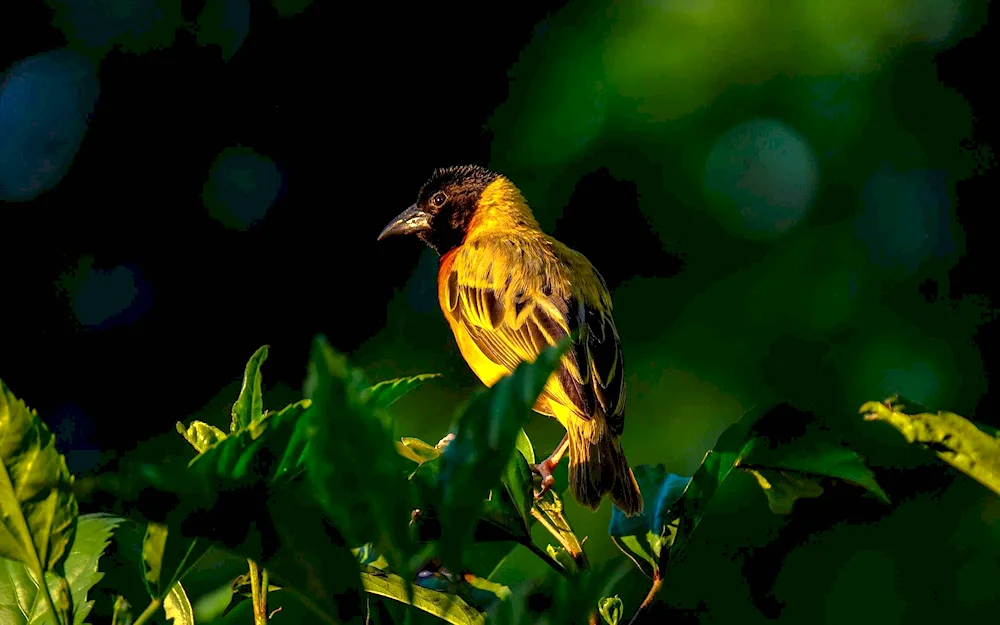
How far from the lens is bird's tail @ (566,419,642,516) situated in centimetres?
228

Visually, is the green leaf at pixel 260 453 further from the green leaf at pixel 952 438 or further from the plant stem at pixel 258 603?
the green leaf at pixel 952 438

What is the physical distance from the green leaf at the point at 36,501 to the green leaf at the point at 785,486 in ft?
2.00

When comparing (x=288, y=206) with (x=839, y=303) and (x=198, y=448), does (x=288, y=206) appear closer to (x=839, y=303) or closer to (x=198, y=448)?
(x=839, y=303)

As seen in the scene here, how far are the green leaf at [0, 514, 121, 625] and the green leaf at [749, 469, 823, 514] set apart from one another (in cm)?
59

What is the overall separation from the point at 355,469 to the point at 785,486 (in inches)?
20.9

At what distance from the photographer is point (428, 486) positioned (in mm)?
762

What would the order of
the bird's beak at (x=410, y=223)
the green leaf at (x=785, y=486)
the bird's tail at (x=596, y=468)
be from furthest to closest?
the bird's beak at (x=410, y=223)
the bird's tail at (x=596, y=468)
the green leaf at (x=785, y=486)

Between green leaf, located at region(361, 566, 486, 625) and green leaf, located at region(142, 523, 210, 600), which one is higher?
green leaf, located at region(142, 523, 210, 600)

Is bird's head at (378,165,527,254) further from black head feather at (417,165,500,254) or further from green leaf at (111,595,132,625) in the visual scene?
green leaf at (111,595,132,625)

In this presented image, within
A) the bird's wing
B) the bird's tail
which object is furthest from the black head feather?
the bird's tail

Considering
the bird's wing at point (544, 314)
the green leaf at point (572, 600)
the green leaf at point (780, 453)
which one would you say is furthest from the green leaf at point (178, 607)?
the bird's wing at point (544, 314)

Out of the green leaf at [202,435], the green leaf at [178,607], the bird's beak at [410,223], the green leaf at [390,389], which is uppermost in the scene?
the green leaf at [390,389]

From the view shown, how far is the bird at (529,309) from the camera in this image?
2641 mm

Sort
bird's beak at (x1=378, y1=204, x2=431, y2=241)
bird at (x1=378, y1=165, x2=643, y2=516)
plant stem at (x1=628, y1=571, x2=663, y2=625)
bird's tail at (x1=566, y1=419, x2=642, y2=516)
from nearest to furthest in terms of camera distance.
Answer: plant stem at (x1=628, y1=571, x2=663, y2=625)
bird's tail at (x1=566, y1=419, x2=642, y2=516)
bird at (x1=378, y1=165, x2=643, y2=516)
bird's beak at (x1=378, y1=204, x2=431, y2=241)
